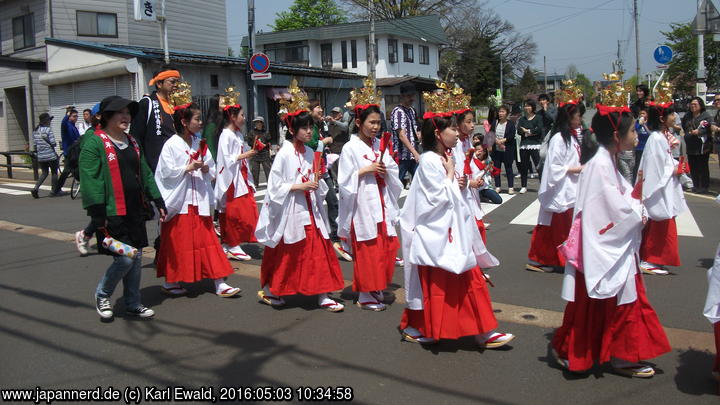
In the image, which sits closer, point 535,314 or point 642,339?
point 642,339

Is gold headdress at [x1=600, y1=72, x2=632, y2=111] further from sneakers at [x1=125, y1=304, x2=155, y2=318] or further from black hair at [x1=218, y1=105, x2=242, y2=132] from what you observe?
black hair at [x1=218, y1=105, x2=242, y2=132]

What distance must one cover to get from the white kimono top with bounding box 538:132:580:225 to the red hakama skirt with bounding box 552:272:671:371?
2.78 meters

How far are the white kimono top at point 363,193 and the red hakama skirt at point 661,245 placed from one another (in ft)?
9.39

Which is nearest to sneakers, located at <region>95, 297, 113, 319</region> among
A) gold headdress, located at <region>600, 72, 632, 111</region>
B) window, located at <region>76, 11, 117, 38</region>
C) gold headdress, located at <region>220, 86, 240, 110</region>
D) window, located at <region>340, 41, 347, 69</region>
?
gold headdress, located at <region>220, 86, 240, 110</region>

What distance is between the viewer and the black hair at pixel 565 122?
6781mm

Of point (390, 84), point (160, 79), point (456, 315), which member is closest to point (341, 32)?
point (390, 84)

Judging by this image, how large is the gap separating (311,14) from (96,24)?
3304cm

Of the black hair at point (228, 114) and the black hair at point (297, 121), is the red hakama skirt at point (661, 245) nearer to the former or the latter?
the black hair at point (297, 121)

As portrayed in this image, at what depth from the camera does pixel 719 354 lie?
3.72 m

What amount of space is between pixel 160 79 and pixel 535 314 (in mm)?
4566

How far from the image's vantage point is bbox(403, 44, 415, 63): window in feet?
149

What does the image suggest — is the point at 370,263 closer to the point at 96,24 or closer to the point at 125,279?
the point at 125,279

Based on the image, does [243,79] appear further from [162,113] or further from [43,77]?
[162,113]

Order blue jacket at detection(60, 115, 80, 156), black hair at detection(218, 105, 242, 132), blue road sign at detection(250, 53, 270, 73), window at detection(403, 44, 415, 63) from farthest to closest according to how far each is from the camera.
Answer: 1. window at detection(403, 44, 415, 63)
2. blue road sign at detection(250, 53, 270, 73)
3. blue jacket at detection(60, 115, 80, 156)
4. black hair at detection(218, 105, 242, 132)
